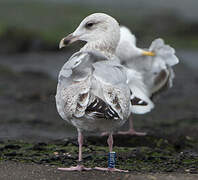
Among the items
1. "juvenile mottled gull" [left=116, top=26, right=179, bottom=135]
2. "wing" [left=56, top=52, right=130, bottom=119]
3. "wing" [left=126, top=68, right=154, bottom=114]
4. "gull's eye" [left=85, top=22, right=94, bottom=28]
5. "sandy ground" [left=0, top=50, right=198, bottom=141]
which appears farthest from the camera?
"sandy ground" [left=0, top=50, right=198, bottom=141]

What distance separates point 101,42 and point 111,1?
19126 millimetres

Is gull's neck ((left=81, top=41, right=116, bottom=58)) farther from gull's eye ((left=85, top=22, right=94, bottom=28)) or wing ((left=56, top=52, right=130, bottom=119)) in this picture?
wing ((left=56, top=52, right=130, bottom=119))

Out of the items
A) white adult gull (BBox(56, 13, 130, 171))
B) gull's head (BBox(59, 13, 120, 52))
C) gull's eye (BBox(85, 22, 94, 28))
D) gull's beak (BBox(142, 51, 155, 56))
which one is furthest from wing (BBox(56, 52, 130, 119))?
gull's beak (BBox(142, 51, 155, 56))

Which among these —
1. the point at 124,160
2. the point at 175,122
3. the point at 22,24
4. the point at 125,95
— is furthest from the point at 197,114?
the point at 22,24

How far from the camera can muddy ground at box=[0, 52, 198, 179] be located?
23.4ft

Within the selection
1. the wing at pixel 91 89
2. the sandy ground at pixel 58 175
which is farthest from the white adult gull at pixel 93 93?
the sandy ground at pixel 58 175

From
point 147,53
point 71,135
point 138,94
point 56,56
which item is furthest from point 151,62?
point 56,56

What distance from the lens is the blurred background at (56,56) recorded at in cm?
1083

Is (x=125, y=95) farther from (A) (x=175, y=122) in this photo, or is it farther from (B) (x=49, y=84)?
(B) (x=49, y=84)

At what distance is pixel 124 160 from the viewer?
25.0ft

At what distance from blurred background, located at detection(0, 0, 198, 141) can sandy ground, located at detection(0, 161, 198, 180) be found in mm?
2642

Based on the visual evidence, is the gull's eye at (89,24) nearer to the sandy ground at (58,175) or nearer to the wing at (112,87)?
the wing at (112,87)

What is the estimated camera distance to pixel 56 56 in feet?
59.9

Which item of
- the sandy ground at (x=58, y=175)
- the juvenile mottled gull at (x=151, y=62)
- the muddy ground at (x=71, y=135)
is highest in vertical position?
the juvenile mottled gull at (x=151, y=62)
